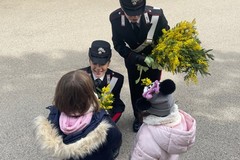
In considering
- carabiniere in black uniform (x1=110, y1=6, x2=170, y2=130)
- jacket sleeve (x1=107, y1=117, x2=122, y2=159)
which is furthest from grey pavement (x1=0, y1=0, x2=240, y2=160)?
jacket sleeve (x1=107, y1=117, x2=122, y2=159)

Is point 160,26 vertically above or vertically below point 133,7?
below

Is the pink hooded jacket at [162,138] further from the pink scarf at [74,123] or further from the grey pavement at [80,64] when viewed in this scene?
the grey pavement at [80,64]

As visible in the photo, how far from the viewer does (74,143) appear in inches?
→ 93.4

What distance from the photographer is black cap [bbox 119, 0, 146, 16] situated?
3.32 m

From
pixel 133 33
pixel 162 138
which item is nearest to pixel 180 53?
pixel 133 33

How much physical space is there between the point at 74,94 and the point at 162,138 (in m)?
0.73

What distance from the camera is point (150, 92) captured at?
2.64 metres

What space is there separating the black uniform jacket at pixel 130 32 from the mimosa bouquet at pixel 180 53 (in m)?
0.14

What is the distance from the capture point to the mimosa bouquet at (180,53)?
10.8ft

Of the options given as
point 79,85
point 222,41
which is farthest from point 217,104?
point 79,85

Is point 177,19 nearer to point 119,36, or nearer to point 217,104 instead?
point 217,104

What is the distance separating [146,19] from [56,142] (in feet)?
5.35

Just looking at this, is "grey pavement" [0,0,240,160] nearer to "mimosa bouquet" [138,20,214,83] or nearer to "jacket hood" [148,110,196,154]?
"mimosa bouquet" [138,20,214,83]

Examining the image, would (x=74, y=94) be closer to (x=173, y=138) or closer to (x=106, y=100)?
(x=173, y=138)
